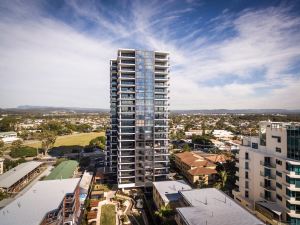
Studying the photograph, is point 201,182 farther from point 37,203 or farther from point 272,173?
point 37,203

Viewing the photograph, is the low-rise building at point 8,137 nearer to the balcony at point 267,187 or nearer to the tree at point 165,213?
the tree at point 165,213

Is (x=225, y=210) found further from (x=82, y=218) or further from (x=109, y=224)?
(x=82, y=218)

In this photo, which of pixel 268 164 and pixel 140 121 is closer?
pixel 268 164

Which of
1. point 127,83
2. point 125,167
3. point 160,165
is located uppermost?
point 127,83

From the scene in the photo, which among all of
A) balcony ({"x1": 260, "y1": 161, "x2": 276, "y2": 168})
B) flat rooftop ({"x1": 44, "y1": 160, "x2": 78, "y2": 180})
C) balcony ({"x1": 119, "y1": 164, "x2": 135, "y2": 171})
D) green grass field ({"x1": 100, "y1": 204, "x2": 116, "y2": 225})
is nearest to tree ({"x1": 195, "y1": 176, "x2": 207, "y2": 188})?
balcony ({"x1": 119, "y1": 164, "x2": 135, "y2": 171})

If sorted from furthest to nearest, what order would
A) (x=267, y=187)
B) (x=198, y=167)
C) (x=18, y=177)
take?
(x=198, y=167) < (x=18, y=177) < (x=267, y=187)

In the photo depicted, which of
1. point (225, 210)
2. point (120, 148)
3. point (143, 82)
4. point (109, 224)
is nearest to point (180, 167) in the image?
point (120, 148)

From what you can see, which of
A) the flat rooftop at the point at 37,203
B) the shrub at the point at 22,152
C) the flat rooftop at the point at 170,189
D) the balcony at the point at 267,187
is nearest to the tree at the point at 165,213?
the flat rooftop at the point at 170,189

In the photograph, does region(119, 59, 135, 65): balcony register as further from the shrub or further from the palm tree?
the shrub

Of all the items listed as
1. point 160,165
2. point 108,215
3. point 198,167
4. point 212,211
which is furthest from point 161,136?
point 212,211
